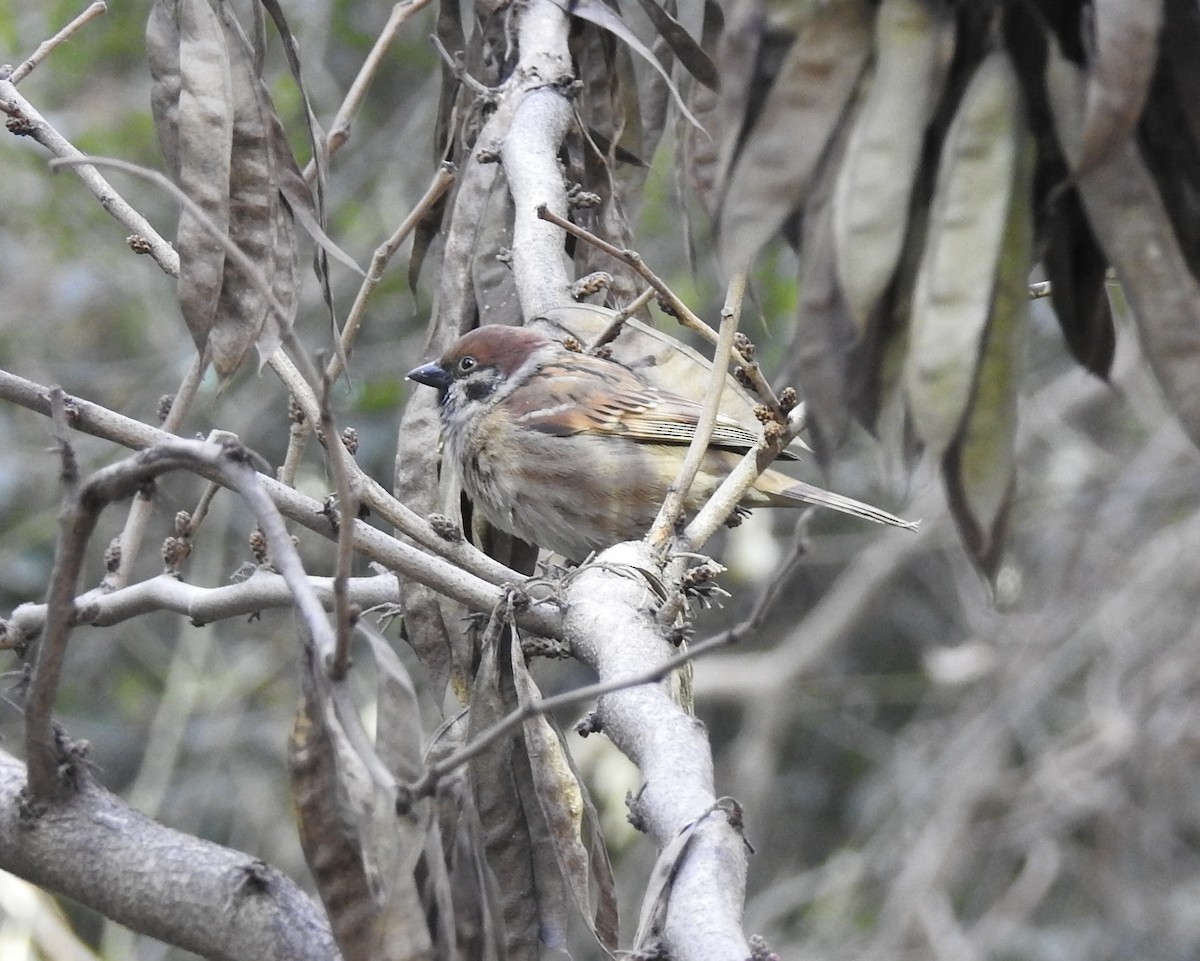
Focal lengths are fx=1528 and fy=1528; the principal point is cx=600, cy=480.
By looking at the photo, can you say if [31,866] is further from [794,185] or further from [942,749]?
[942,749]

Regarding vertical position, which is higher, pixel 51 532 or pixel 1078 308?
pixel 51 532

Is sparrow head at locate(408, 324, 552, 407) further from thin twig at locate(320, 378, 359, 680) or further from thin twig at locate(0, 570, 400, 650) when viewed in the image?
thin twig at locate(320, 378, 359, 680)

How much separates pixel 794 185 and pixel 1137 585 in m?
6.97

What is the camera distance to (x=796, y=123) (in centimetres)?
138

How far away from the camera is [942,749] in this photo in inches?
335

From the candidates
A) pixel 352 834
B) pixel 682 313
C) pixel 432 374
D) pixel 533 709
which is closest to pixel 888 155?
pixel 533 709

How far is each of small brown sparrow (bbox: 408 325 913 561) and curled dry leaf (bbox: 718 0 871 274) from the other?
2884 mm

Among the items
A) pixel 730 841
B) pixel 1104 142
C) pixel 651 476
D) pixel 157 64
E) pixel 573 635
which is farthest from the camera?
pixel 651 476

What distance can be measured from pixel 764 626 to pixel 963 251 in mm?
5987

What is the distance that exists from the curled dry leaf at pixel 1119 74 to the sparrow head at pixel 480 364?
2658 millimetres

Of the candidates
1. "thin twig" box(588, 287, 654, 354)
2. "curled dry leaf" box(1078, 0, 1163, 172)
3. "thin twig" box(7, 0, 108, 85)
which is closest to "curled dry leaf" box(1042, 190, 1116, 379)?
"curled dry leaf" box(1078, 0, 1163, 172)

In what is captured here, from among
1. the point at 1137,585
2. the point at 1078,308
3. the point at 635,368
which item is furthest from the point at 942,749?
the point at 1078,308

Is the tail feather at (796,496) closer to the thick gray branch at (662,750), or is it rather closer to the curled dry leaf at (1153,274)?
the thick gray branch at (662,750)

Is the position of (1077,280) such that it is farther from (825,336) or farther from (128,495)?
(128,495)
